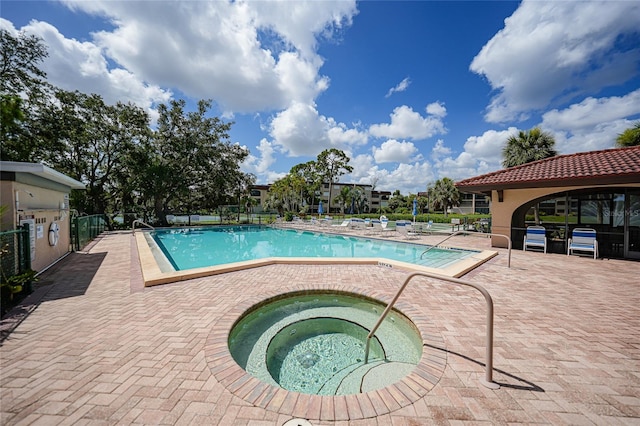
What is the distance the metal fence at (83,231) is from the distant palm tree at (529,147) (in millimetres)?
25870

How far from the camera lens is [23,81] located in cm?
1402

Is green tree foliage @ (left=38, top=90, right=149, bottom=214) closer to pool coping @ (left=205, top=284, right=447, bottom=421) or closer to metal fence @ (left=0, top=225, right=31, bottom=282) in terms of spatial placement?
metal fence @ (left=0, top=225, right=31, bottom=282)

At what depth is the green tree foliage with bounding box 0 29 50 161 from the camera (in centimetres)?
1293

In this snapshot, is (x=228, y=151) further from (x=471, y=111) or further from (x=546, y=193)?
(x=546, y=193)

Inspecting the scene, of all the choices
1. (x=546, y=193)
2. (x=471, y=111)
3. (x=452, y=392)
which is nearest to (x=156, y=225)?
(x=452, y=392)

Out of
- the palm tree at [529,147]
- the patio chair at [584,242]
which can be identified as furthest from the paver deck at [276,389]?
the palm tree at [529,147]

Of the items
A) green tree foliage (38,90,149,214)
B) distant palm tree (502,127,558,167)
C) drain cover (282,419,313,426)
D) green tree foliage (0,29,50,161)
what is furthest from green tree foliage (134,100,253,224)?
distant palm tree (502,127,558,167)

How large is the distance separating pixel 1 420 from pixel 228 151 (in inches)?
966

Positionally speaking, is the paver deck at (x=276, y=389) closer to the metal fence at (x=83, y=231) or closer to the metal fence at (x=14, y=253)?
the metal fence at (x=14, y=253)

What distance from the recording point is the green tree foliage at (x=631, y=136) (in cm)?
1305

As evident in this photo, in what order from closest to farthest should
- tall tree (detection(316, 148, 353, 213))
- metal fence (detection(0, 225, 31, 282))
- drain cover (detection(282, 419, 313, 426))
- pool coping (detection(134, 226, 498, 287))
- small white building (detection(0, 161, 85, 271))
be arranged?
drain cover (detection(282, 419, 313, 426)) < metal fence (detection(0, 225, 31, 282)) < small white building (detection(0, 161, 85, 271)) < pool coping (detection(134, 226, 498, 287)) < tall tree (detection(316, 148, 353, 213))

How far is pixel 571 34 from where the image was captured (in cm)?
826

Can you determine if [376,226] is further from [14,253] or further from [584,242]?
[14,253]

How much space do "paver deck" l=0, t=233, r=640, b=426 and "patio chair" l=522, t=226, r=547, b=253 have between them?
4.33 meters
